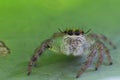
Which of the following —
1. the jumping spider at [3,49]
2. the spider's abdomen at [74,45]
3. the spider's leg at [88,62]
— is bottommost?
the spider's leg at [88,62]

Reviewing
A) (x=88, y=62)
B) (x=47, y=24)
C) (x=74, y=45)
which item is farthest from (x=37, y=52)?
(x=47, y=24)

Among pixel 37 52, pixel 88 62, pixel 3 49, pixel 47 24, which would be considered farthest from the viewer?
pixel 47 24

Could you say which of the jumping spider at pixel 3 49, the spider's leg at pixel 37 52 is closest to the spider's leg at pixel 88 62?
the spider's leg at pixel 37 52

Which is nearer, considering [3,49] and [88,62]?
[88,62]

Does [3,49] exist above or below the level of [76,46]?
above

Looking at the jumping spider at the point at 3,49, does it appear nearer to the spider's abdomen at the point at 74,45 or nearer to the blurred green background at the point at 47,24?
the blurred green background at the point at 47,24

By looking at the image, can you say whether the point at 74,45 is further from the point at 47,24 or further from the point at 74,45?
the point at 47,24

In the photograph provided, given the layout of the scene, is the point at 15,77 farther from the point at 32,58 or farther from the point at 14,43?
the point at 14,43

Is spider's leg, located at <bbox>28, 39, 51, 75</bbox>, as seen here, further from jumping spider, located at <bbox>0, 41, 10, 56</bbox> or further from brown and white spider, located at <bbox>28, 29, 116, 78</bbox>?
jumping spider, located at <bbox>0, 41, 10, 56</bbox>

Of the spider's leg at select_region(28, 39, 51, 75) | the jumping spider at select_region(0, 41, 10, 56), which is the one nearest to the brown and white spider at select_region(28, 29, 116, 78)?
the spider's leg at select_region(28, 39, 51, 75)

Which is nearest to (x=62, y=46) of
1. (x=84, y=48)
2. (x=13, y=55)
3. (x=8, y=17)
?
(x=84, y=48)
